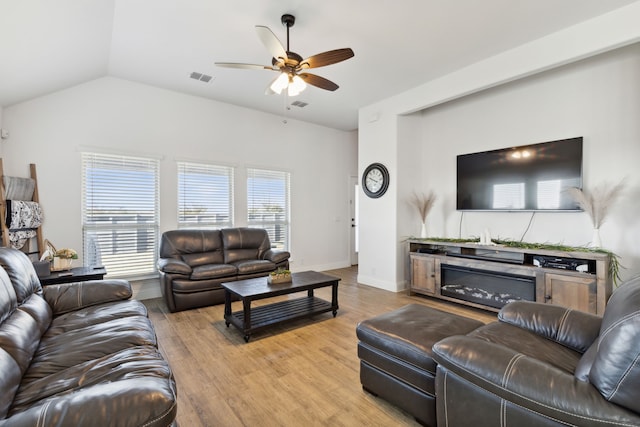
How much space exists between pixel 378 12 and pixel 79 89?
13.0 feet

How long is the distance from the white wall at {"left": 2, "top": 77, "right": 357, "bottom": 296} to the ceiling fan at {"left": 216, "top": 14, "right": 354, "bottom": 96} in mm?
2423

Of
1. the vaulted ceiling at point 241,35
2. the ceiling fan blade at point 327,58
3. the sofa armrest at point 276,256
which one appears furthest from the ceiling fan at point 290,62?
the sofa armrest at point 276,256

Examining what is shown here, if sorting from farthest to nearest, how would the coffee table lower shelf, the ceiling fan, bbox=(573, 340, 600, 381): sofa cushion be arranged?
the coffee table lower shelf
the ceiling fan
bbox=(573, 340, 600, 381): sofa cushion

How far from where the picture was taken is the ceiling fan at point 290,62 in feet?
8.24

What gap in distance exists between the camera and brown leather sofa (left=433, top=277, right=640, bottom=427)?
1.04 metres

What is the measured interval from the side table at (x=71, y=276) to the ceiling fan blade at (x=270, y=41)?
2.99 meters

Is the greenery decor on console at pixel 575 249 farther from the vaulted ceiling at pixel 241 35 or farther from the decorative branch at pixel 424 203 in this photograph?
the vaulted ceiling at pixel 241 35

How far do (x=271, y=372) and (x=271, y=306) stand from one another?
126cm

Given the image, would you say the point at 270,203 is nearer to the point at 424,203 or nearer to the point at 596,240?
the point at 424,203

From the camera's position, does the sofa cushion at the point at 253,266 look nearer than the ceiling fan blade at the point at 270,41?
No

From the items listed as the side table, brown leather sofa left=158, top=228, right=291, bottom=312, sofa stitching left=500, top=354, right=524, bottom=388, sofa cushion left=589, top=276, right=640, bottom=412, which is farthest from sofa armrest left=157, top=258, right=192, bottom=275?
sofa cushion left=589, top=276, right=640, bottom=412

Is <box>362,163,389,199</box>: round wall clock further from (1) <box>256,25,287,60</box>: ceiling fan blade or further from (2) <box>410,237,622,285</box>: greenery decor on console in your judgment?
(1) <box>256,25,287,60</box>: ceiling fan blade

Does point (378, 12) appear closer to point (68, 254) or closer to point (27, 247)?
point (68, 254)

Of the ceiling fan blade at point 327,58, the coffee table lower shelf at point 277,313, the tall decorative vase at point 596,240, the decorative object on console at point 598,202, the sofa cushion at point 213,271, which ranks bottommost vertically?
the coffee table lower shelf at point 277,313
